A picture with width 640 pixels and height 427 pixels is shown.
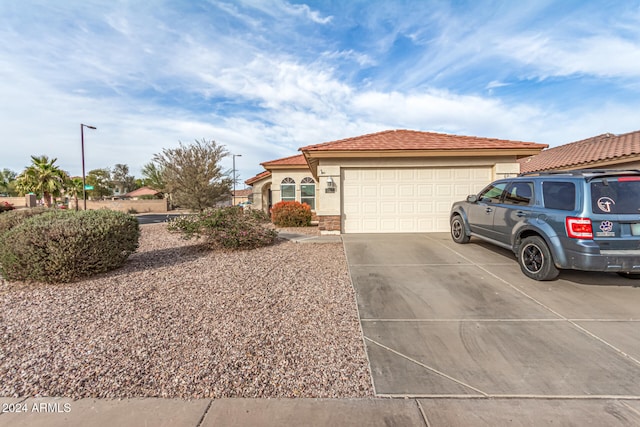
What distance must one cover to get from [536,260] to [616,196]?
1.50 m

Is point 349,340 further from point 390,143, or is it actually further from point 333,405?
point 390,143

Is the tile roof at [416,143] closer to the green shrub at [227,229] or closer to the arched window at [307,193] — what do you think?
the green shrub at [227,229]

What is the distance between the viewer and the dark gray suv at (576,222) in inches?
176

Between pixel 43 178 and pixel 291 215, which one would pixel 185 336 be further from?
pixel 43 178

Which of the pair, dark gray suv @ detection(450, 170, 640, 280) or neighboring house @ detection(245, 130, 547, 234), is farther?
neighboring house @ detection(245, 130, 547, 234)

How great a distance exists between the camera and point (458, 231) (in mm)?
8328

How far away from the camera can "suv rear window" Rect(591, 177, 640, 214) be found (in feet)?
14.9

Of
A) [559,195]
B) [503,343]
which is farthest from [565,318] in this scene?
[559,195]

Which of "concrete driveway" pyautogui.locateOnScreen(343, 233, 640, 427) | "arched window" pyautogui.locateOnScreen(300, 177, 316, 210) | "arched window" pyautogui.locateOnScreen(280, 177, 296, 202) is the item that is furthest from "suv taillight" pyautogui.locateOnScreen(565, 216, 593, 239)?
"arched window" pyautogui.locateOnScreen(280, 177, 296, 202)

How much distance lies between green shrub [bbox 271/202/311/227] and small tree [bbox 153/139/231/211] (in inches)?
166

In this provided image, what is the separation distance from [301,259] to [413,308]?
3.29 m

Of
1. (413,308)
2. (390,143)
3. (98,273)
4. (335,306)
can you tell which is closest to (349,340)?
(335,306)

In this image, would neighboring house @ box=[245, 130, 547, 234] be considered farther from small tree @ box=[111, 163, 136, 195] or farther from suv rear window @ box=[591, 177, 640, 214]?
small tree @ box=[111, 163, 136, 195]

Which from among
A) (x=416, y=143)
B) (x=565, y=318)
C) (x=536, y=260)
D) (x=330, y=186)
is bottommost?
(x=565, y=318)
